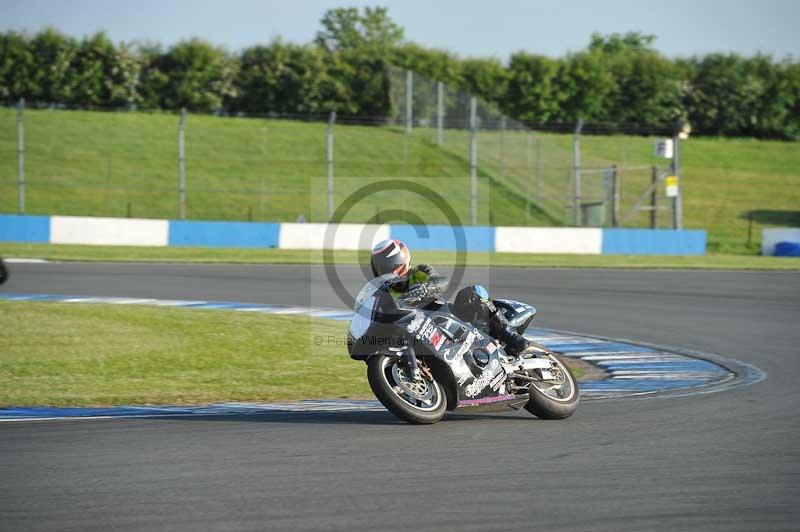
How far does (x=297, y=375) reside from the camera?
10266 mm

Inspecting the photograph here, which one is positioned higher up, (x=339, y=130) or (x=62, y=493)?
(x=339, y=130)

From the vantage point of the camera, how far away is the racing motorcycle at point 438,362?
7133 millimetres

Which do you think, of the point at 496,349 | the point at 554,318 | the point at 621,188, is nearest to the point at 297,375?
the point at 496,349

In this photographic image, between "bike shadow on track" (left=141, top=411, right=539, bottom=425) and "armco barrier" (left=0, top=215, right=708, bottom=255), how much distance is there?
22259 mm

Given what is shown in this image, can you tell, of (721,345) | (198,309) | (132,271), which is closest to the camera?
(721,345)

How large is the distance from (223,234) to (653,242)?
1366 centimetres

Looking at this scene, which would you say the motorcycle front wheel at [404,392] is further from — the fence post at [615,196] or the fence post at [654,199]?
the fence post at [654,199]

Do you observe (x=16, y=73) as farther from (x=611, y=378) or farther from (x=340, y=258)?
(x=611, y=378)

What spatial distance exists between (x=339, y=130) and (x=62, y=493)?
4297 cm

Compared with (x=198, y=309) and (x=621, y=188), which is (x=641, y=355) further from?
(x=621, y=188)

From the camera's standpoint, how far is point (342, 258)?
89.2 feet

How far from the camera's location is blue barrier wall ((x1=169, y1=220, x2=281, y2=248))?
31328 mm

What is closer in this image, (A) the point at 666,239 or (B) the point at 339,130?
(A) the point at 666,239

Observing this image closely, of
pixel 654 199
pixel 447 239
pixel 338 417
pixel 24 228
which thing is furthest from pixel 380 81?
pixel 338 417
